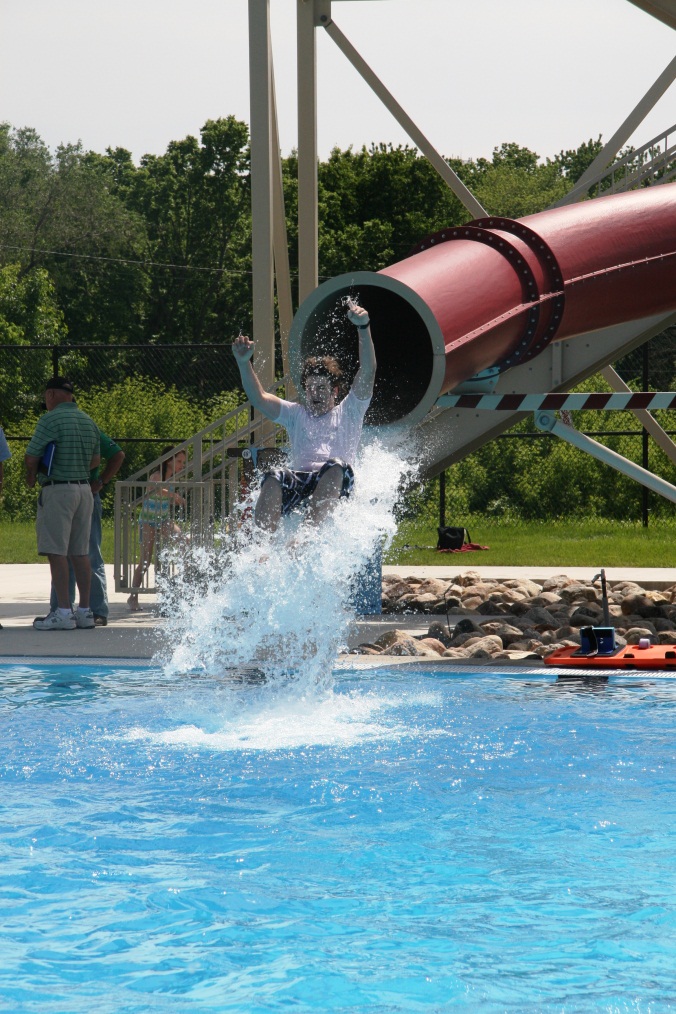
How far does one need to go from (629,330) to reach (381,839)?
6.78 meters

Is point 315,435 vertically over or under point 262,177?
under

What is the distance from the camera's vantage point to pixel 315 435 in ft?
25.9

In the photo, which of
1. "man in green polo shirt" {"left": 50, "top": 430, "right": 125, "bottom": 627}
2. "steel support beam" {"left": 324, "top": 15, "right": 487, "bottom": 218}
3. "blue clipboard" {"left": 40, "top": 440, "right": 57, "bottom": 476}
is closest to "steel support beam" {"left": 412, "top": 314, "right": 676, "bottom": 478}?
"steel support beam" {"left": 324, "top": 15, "right": 487, "bottom": 218}

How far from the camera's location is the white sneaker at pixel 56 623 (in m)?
10.4

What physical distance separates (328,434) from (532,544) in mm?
13921

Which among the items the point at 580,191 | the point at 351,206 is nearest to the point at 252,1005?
the point at 580,191

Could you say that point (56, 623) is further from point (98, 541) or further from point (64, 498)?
point (64, 498)

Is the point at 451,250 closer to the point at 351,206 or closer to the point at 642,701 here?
the point at 642,701

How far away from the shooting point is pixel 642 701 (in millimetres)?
7645

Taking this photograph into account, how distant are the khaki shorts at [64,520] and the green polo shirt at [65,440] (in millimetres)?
112

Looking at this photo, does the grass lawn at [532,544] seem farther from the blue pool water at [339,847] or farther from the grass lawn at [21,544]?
the blue pool water at [339,847]

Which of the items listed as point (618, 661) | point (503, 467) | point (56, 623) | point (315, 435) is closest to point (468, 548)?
point (56, 623)

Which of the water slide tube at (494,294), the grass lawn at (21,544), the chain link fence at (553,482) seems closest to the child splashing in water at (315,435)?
the water slide tube at (494,294)

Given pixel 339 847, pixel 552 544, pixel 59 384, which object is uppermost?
pixel 59 384
